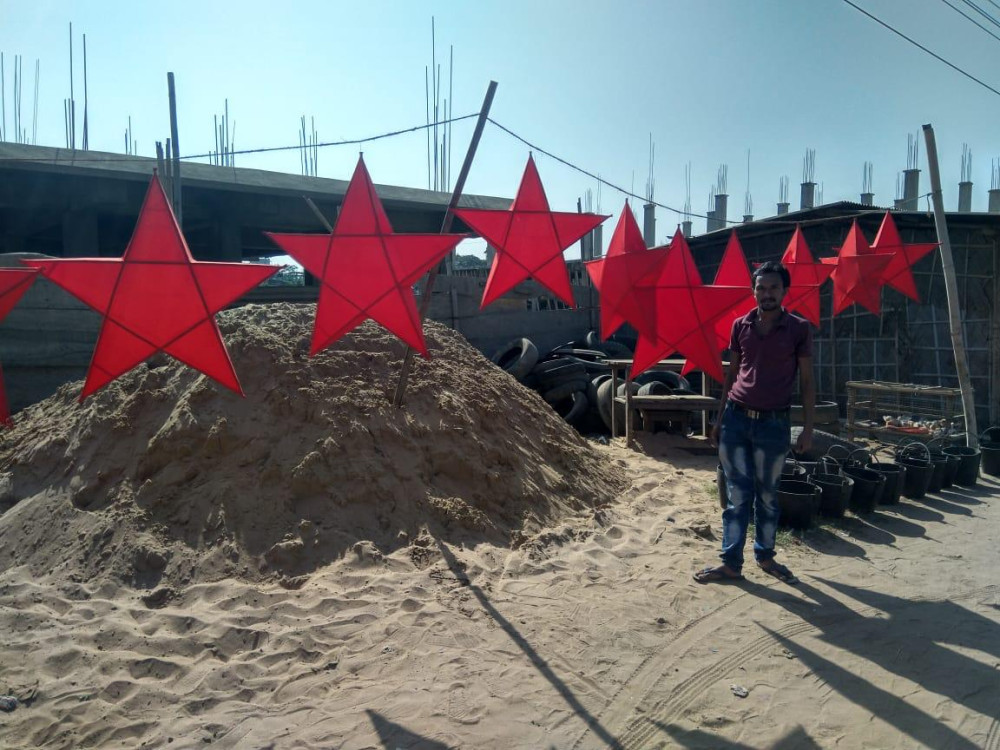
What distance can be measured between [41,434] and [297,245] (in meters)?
3.76

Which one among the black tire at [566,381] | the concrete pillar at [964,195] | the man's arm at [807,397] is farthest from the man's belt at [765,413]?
the concrete pillar at [964,195]

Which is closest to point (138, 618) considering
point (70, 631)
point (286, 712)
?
point (70, 631)

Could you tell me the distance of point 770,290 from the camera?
4387mm

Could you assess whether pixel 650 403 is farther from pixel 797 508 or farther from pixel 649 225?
pixel 649 225

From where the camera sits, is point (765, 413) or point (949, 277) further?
point (949, 277)

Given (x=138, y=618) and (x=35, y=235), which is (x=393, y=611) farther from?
(x=35, y=235)

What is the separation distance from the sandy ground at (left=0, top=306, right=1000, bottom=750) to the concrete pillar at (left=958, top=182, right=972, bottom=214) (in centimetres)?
1984

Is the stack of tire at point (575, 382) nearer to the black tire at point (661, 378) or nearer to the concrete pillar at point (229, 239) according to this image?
the black tire at point (661, 378)

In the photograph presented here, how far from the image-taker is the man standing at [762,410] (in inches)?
174

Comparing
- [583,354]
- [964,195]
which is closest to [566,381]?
[583,354]

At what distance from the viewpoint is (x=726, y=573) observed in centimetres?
479

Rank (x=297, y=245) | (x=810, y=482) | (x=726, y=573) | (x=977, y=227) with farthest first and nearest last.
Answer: (x=977, y=227) < (x=810, y=482) < (x=726, y=573) < (x=297, y=245)

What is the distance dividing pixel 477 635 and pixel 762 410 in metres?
2.37

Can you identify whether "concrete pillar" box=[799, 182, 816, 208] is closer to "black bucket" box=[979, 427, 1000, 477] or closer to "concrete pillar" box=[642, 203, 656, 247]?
"concrete pillar" box=[642, 203, 656, 247]
